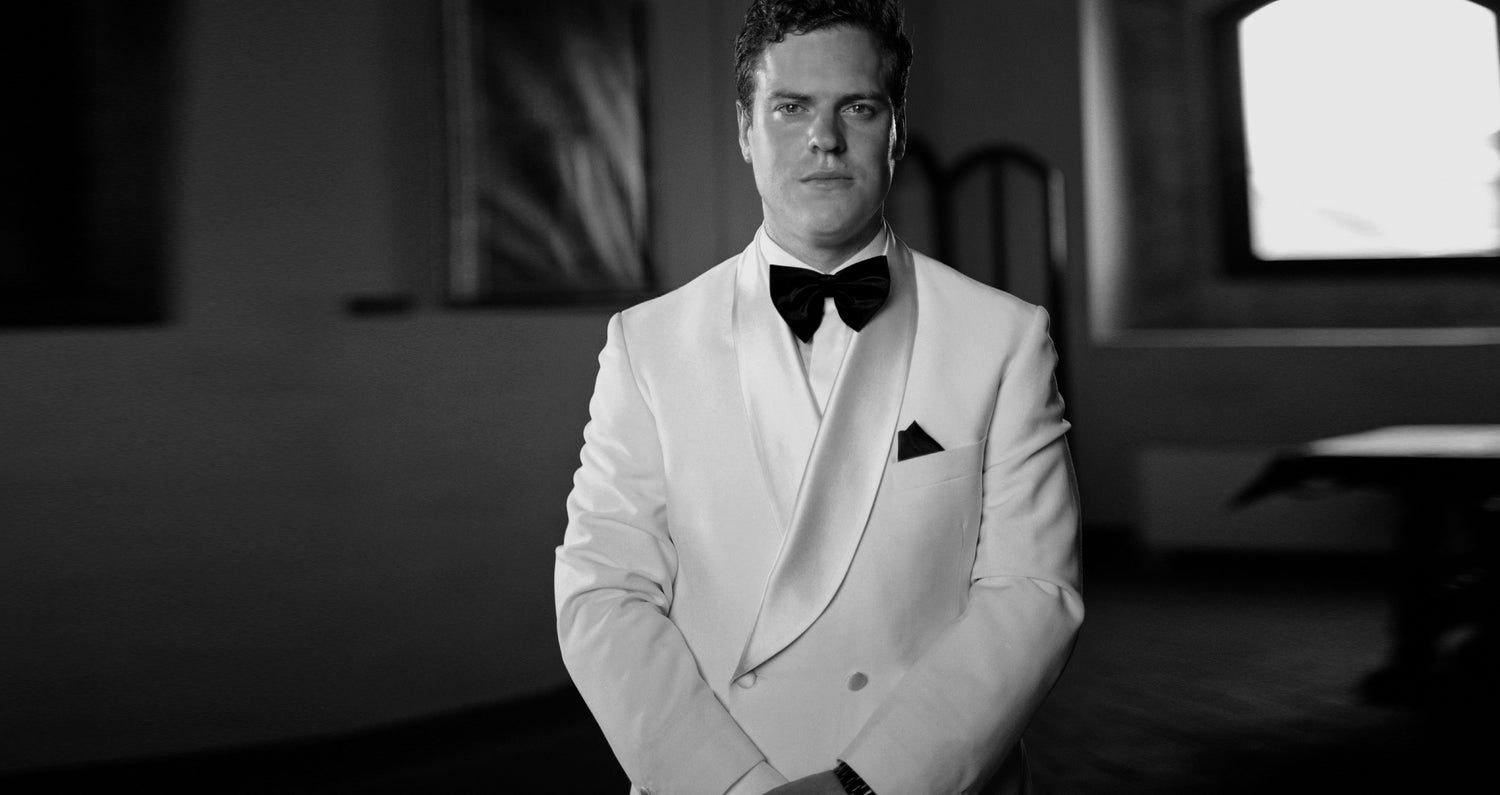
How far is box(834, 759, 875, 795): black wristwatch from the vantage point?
3.29 ft

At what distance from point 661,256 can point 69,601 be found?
2059 millimetres

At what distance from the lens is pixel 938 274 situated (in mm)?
1118

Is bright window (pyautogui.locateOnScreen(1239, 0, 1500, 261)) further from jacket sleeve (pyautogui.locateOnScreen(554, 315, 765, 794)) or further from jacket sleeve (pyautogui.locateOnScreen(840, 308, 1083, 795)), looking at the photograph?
jacket sleeve (pyautogui.locateOnScreen(554, 315, 765, 794))

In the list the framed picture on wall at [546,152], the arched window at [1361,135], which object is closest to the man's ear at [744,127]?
the framed picture on wall at [546,152]

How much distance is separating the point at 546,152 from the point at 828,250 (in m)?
3.05

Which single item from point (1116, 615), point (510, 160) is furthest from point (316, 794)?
point (1116, 615)

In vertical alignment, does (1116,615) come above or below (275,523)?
below

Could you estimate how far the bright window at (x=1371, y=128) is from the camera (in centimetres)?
632

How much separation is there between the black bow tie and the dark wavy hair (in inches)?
4.7

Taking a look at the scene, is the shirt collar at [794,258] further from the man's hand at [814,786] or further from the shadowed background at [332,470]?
the shadowed background at [332,470]

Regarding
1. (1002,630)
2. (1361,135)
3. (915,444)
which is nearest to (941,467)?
(915,444)

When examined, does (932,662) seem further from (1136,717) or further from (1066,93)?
(1066,93)

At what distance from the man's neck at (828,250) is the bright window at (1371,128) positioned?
20.3 feet

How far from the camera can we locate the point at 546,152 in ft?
13.0
